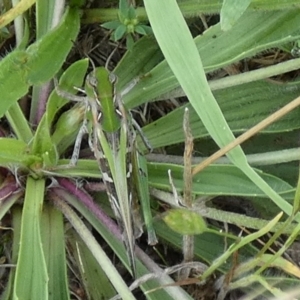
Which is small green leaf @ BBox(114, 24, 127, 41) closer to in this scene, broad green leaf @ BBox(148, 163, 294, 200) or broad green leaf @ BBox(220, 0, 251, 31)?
broad green leaf @ BBox(148, 163, 294, 200)

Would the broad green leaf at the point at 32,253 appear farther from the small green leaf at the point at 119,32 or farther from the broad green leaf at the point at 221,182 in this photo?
the small green leaf at the point at 119,32

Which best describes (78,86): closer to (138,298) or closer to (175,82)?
(175,82)

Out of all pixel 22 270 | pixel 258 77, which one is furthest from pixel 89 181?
pixel 258 77

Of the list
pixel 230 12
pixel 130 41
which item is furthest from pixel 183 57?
pixel 130 41

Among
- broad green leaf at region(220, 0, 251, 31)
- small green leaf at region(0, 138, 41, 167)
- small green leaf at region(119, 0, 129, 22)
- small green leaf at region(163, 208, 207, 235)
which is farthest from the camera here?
small green leaf at region(119, 0, 129, 22)

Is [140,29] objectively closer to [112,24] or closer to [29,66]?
[112,24]

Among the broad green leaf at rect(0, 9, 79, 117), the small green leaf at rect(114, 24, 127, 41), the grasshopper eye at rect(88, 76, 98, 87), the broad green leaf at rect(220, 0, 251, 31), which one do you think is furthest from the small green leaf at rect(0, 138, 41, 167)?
the broad green leaf at rect(220, 0, 251, 31)

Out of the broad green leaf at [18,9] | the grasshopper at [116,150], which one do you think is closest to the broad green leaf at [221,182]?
the grasshopper at [116,150]
